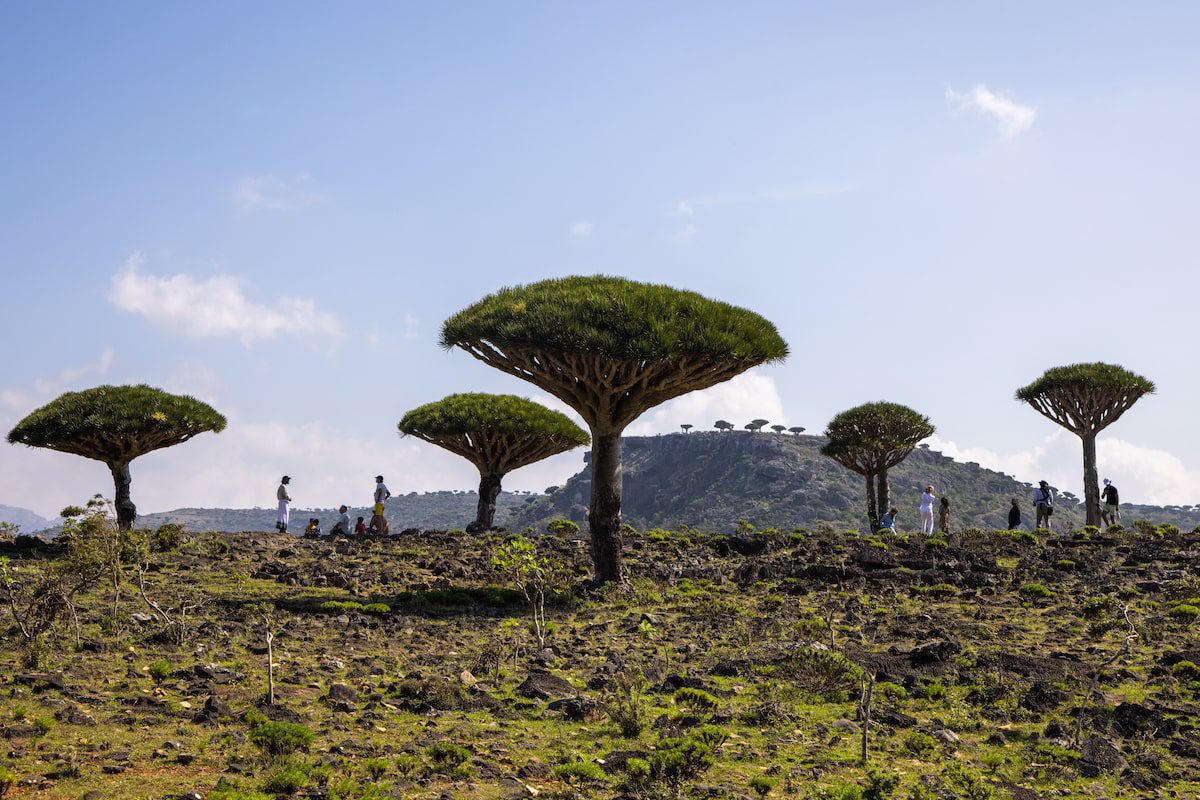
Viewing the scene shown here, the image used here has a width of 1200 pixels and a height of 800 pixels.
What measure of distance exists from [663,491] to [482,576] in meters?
125

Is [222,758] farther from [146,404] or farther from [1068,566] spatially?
[146,404]

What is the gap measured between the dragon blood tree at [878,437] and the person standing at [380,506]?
16.2m

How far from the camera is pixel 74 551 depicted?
14.6 meters

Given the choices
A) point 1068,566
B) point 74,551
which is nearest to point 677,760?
point 74,551

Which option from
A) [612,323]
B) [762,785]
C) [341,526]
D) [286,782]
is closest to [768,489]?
[341,526]

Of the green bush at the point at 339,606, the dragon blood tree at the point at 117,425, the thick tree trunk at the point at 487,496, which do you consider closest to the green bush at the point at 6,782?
the green bush at the point at 339,606

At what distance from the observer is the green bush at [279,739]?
26.9 ft

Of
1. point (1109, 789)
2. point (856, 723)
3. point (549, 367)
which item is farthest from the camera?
point (549, 367)

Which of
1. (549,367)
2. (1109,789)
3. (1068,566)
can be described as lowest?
(1109,789)

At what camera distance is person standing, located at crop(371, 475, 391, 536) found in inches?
1225

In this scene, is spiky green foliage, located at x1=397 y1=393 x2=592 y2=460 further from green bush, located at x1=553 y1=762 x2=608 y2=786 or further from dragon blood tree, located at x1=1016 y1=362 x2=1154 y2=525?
green bush, located at x1=553 y1=762 x2=608 y2=786

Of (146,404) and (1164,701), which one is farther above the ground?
(146,404)

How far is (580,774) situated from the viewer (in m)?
8.27

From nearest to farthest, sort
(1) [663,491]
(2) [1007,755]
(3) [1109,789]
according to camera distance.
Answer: (3) [1109,789] < (2) [1007,755] < (1) [663,491]
